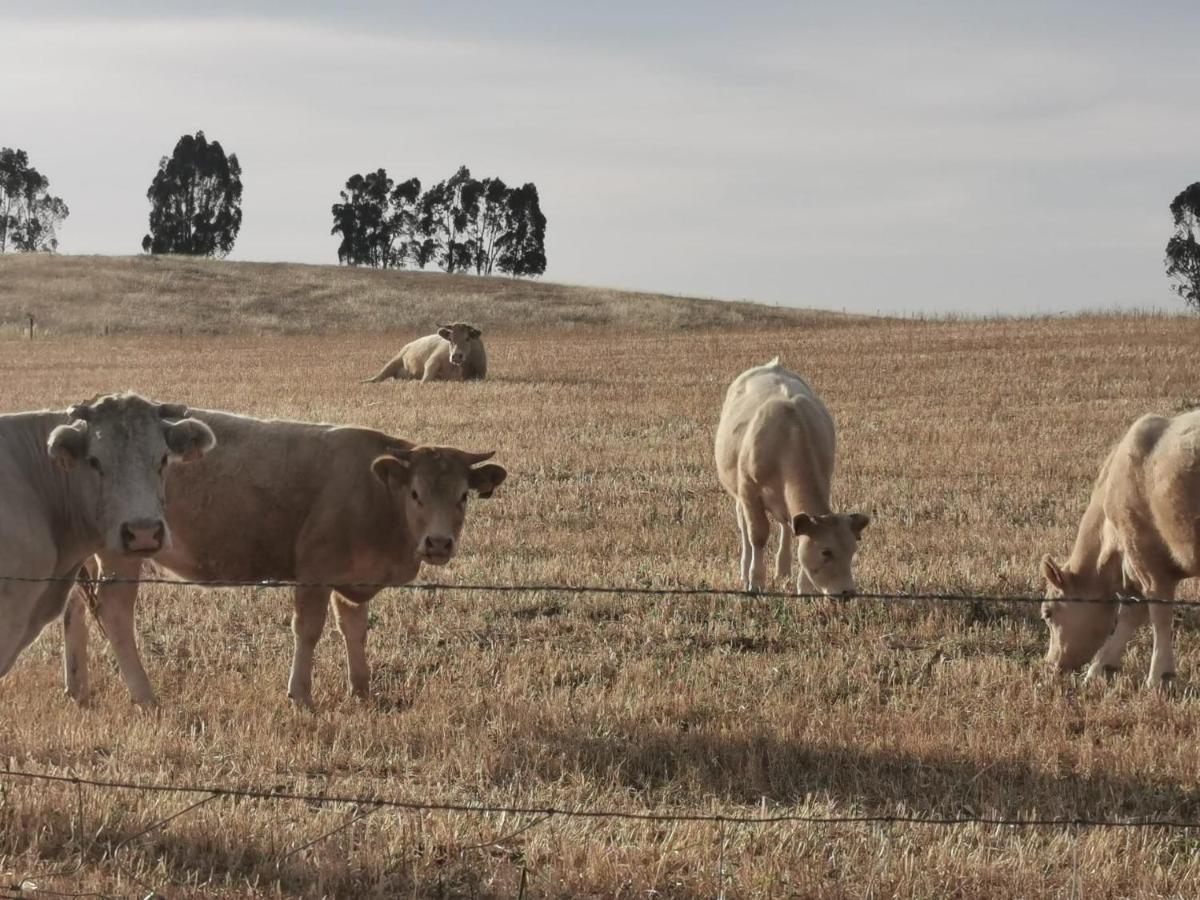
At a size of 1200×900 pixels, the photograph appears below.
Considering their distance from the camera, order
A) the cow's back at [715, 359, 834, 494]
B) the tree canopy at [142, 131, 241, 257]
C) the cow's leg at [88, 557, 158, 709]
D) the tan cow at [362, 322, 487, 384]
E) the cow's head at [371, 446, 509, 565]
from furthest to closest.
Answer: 1. the tree canopy at [142, 131, 241, 257]
2. the tan cow at [362, 322, 487, 384]
3. the cow's back at [715, 359, 834, 494]
4. the cow's leg at [88, 557, 158, 709]
5. the cow's head at [371, 446, 509, 565]

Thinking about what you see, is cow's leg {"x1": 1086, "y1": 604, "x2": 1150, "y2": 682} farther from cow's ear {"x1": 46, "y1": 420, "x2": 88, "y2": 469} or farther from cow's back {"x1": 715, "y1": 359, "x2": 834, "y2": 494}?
cow's ear {"x1": 46, "y1": 420, "x2": 88, "y2": 469}

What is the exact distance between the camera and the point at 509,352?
4134 centimetres

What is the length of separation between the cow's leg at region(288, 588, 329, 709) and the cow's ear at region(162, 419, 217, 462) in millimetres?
1407

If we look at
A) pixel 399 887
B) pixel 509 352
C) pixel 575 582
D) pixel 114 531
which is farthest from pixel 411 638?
pixel 509 352

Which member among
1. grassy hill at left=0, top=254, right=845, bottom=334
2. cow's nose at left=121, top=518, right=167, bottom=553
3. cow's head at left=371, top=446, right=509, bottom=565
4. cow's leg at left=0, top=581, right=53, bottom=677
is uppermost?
grassy hill at left=0, top=254, right=845, bottom=334

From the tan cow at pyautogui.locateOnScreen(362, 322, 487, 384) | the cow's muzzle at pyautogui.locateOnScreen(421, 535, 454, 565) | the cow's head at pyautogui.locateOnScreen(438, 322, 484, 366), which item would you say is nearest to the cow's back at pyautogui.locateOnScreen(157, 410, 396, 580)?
the cow's muzzle at pyautogui.locateOnScreen(421, 535, 454, 565)

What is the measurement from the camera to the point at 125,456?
25.0 feet

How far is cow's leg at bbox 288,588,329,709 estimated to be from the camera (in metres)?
9.02

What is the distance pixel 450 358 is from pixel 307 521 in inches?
873

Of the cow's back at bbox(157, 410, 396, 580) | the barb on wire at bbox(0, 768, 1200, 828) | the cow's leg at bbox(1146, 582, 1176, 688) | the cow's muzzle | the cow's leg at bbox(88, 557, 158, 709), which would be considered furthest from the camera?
the cow's back at bbox(157, 410, 396, 580)

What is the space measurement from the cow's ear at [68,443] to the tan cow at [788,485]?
5145mm

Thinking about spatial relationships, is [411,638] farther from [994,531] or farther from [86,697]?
[994,531]

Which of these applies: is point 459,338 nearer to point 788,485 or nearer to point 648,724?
point 788,485

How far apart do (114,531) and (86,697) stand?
199cm
